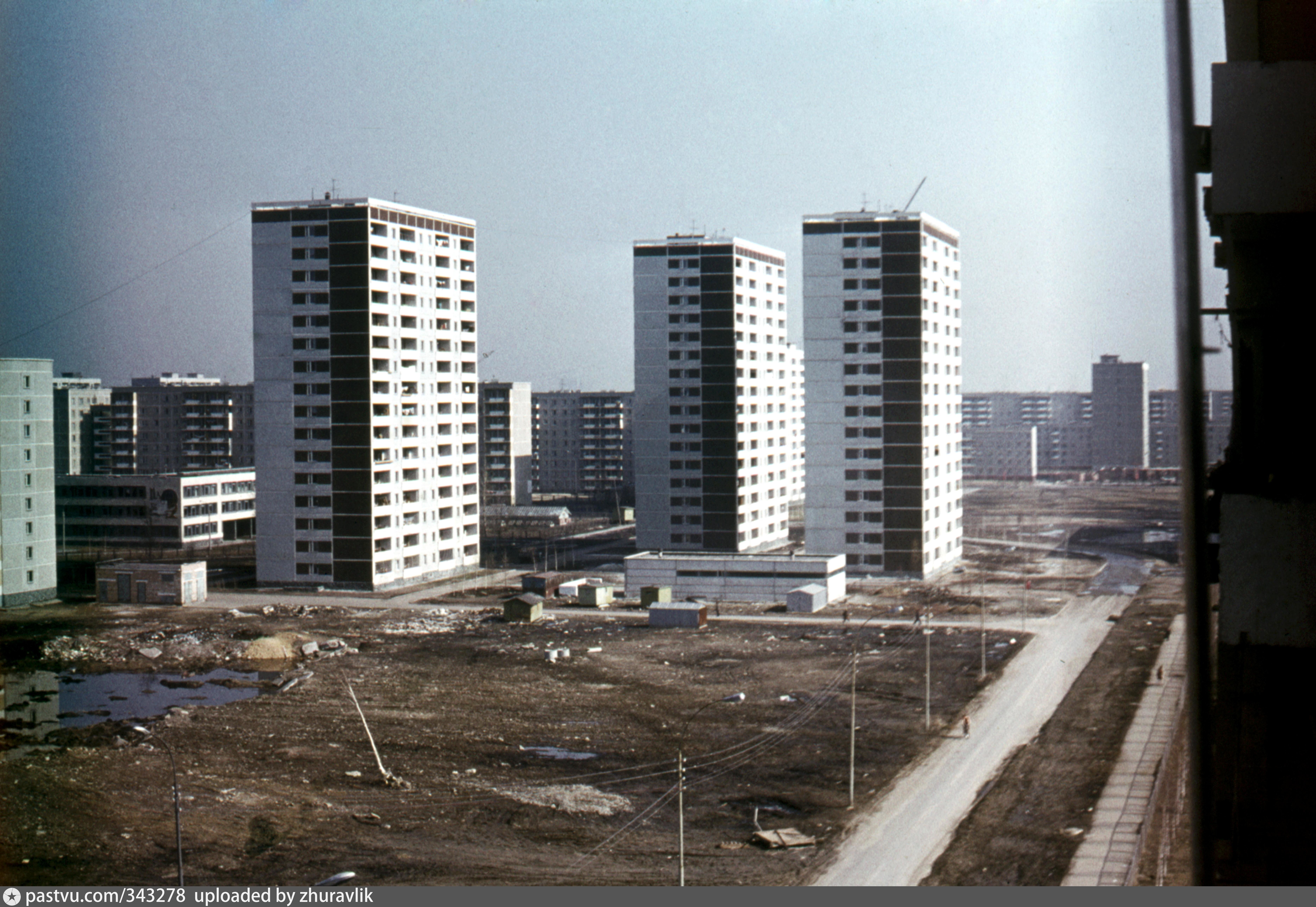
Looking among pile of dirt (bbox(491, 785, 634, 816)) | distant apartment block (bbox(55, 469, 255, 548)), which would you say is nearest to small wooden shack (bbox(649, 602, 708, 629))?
pile of dirt (bbox(491, 785, 634, 816))

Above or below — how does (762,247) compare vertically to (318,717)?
A: above

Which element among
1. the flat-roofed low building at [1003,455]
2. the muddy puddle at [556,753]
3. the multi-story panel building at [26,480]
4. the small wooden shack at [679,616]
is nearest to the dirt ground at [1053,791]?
the muddy puddle at [556,753]

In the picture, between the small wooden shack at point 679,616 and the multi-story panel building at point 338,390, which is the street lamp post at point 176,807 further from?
the multi-story panel building at point 338,390

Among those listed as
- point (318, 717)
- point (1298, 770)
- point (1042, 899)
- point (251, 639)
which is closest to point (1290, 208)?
point (1298, 770)

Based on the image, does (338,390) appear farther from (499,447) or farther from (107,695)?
(499,447)

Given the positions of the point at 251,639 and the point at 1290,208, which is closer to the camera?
the point at 1290,208

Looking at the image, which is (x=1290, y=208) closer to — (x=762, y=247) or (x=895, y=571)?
(x=895, y=571)

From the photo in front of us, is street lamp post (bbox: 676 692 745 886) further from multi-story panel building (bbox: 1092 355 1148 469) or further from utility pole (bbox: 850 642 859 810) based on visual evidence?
multi-story panel building (bbox: 1092 355 1148 469)
